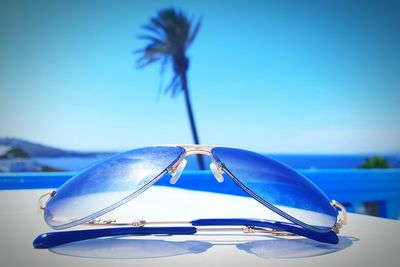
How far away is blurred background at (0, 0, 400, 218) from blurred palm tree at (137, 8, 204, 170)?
11 centimetres

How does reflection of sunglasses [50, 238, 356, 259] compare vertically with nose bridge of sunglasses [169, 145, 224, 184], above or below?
below

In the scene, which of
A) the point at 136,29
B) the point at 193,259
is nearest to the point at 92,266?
the point at 193,259

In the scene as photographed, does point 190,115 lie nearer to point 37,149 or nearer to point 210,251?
point 37,149

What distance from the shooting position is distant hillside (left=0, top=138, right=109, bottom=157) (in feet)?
26.1

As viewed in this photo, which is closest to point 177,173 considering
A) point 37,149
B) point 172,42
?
point 172,42

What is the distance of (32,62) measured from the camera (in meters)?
8.19

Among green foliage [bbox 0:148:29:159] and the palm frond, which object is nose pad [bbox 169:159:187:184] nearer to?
the palm frond

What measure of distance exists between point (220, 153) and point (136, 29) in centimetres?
959

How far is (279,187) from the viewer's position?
43 cm

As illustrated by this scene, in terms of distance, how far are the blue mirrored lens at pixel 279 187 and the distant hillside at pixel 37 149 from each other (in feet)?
27.5

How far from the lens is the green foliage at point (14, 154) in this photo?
757cm

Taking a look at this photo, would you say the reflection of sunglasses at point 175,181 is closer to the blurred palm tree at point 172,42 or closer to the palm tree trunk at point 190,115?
the palm tree trunk at point 190,115

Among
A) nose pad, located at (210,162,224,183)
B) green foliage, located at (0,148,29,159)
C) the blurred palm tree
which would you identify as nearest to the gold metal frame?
nose pad, located at (210,162,224,183)

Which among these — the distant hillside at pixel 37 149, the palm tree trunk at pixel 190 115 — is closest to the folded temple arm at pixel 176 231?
the palm tree trunk at pixel 190 115
